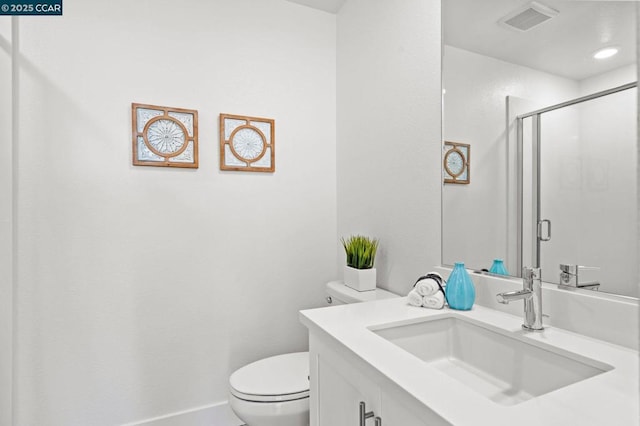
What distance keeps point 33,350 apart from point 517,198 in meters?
2.01

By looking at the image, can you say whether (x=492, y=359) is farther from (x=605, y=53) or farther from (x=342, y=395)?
(x=605, y=53)

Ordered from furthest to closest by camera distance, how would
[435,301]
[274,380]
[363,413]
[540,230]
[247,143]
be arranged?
[247,143] < [274,380] < [435,301] < [540,230] < [363,413]

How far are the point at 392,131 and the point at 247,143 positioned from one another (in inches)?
30.8

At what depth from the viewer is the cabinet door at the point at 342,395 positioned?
0.77 meters

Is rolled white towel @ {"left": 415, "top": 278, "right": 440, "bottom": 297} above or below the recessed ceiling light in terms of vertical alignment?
below

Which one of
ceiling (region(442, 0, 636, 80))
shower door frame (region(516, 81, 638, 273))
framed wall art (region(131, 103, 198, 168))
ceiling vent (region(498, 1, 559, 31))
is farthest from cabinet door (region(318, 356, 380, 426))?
framed wall art (region(131, 103, 198, 168))

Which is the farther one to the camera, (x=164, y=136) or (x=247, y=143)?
(x=247, y=143)

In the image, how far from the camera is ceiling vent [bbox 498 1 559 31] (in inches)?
38.3

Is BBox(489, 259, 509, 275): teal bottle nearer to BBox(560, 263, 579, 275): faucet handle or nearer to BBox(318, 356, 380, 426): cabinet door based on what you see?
BBox(560, 263, 579, 275): faucet handle

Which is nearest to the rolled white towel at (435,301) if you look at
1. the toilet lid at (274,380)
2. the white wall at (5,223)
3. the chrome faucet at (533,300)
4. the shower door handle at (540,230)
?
the chrome faucet at (533,300)

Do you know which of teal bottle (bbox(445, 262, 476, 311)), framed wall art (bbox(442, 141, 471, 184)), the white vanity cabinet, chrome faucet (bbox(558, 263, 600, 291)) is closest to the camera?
the white vanity cabinet

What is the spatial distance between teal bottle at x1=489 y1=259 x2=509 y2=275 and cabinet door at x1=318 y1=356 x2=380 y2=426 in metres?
0.61

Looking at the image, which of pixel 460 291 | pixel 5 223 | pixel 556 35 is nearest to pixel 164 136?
pixel 5 223

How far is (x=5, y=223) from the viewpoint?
1385 mm
